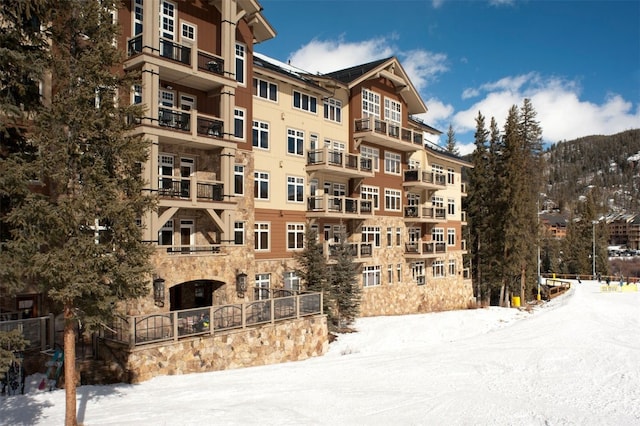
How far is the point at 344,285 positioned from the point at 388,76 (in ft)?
52.2

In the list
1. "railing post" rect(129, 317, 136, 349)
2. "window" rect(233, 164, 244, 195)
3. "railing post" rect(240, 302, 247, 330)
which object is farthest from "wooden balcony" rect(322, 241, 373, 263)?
"railing post" rect(129, 317, 136, 349)

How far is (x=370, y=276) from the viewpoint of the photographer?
32.6 metres

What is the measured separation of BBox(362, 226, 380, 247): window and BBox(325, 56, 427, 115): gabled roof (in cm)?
961

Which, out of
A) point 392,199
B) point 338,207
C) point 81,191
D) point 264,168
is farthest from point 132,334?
point 392,199

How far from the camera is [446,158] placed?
1623 inches

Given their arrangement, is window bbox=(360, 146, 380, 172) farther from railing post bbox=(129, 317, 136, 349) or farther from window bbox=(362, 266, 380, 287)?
railing post bbox=(129, 317, 136, 349)

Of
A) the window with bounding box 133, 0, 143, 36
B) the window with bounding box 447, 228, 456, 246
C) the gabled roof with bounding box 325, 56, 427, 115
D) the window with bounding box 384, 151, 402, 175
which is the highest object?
the gabled roof with bounding box 325, 56, 427, 115

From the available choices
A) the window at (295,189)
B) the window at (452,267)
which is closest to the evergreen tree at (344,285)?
the window at (295,189)

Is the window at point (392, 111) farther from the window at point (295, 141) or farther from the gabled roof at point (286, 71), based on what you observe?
the window at point (295, 141)

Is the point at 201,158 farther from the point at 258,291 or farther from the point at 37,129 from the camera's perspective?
the point at 37,129

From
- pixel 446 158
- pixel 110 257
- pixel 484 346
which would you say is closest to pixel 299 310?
pixel 484 346

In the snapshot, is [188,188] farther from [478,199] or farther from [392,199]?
[478,199]

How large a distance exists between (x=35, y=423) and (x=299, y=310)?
443 inches

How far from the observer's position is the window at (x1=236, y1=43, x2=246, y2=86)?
915 inches
